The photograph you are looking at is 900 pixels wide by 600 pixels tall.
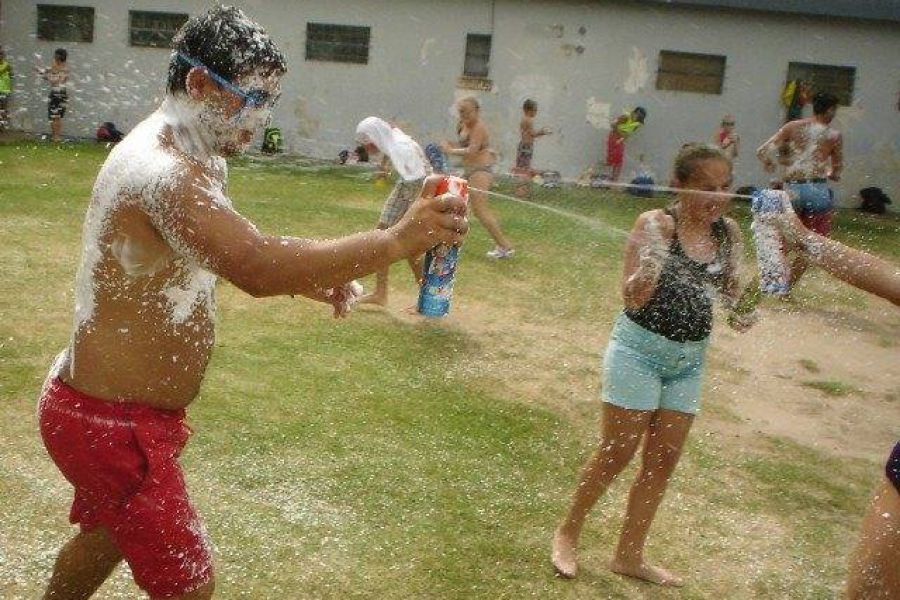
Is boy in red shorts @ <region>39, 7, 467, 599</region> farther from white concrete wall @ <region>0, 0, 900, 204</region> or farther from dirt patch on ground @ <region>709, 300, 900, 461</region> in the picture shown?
white concrete wall @ <region>0, 0, 900, 204</region>

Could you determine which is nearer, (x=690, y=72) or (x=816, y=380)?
(x=816, y=380)

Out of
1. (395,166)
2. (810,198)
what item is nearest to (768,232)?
(395,166)

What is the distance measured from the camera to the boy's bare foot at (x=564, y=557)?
3.84m

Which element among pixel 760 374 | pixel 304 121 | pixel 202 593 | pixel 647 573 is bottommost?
pixel 647 573

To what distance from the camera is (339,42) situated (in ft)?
61.4

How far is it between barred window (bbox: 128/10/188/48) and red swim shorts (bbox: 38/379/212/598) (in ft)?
58.9

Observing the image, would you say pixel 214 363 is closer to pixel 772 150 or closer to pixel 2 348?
pixel 2 348

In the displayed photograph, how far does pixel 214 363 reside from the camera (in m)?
5.89

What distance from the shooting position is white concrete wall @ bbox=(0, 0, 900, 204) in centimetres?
1783

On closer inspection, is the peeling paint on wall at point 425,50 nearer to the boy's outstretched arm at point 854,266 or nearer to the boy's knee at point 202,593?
the boy's outstretched arm at point 854,266

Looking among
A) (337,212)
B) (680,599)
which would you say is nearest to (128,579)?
(680,599)

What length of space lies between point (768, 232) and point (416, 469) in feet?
6.77

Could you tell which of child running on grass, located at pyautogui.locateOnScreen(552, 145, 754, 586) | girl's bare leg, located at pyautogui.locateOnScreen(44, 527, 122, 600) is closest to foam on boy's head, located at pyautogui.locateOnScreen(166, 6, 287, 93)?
girl's bare leg, located at pyautogui.locateOnScreen(44, 527, 122, 600)

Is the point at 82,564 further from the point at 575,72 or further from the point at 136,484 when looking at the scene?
the point at 575,72
